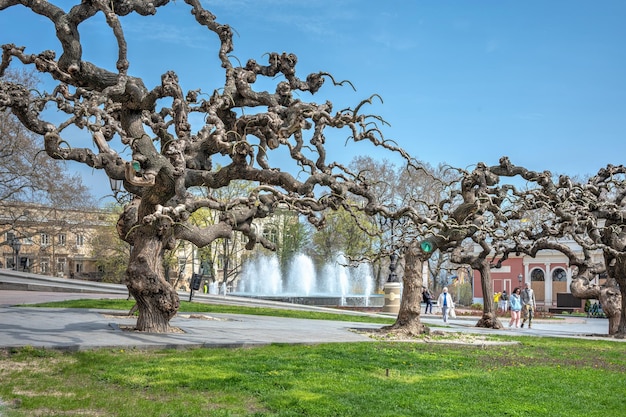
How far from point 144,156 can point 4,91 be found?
8.66 feet

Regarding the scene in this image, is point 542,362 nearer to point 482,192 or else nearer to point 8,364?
point 482,192

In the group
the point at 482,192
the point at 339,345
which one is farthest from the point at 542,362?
the point at 482,192

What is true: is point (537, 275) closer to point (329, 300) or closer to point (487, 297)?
point (329, 300)

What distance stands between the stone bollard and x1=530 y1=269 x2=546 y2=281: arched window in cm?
3089

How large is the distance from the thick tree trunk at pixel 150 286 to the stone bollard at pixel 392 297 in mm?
20441

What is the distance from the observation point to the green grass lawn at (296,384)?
21.4 ft

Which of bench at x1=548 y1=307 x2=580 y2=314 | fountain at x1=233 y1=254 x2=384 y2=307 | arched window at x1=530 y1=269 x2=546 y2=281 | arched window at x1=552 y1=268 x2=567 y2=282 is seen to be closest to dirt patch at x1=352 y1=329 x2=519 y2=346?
bench at x1=548 y1=307 x2=580 y2=314

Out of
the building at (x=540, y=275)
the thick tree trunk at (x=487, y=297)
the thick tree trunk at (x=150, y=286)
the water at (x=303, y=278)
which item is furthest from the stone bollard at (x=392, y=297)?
the building at (x=540, y=275)

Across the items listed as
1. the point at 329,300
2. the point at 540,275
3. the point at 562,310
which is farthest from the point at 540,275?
the point at 329,300

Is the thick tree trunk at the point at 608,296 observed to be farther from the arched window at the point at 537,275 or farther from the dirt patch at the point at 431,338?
the arched window at the point at 537,275

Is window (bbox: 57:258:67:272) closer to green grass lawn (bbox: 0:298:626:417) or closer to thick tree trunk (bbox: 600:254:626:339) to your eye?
thick tree trunk (bbox: 600:254:626:339)

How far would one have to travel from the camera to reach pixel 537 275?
58.5 meters

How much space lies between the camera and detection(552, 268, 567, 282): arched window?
56.7 meters

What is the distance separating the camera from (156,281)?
39.8 ft
